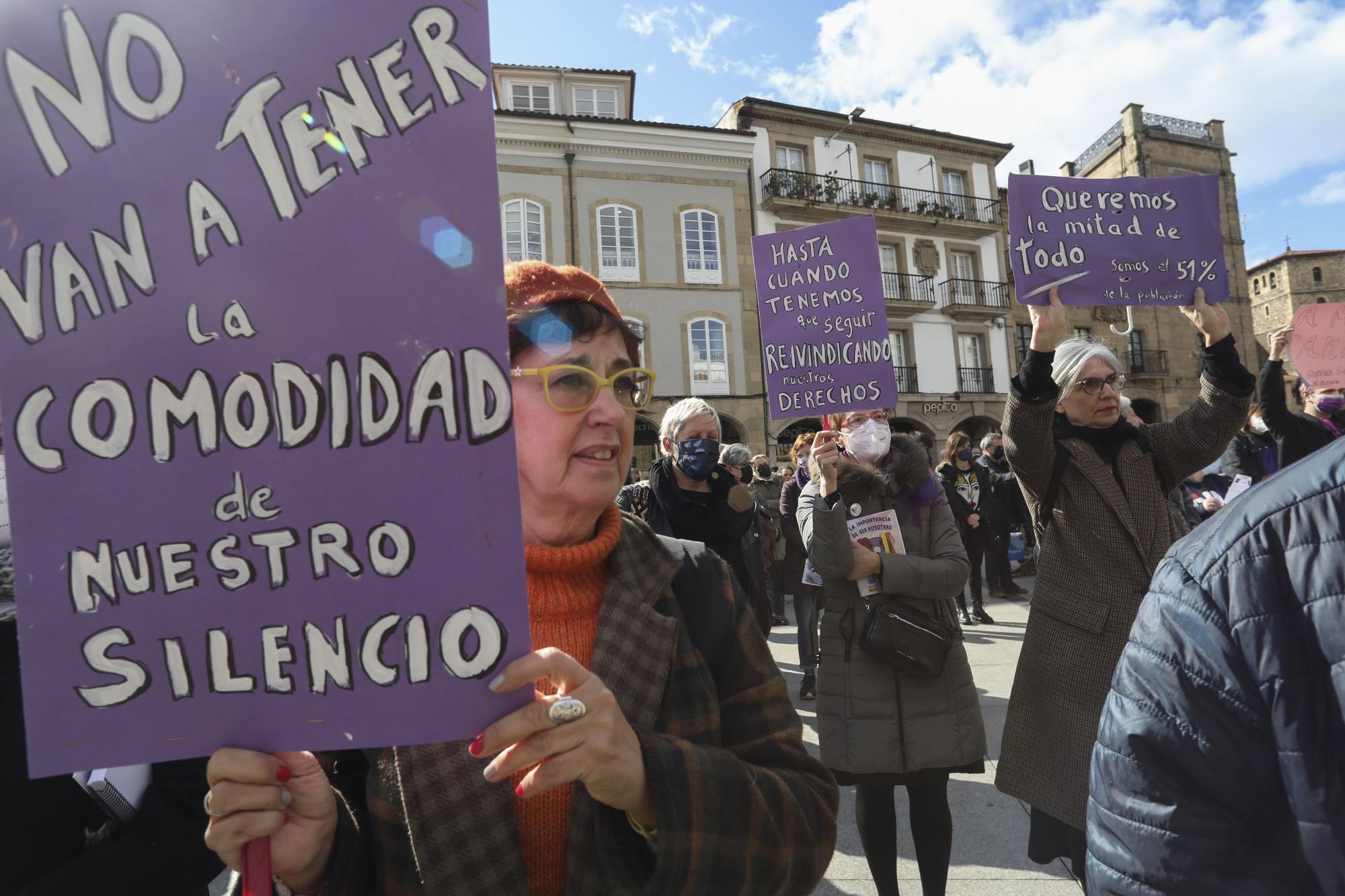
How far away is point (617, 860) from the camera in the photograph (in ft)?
A: 3.54

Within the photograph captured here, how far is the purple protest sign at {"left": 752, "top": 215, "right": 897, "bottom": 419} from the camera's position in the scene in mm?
3711

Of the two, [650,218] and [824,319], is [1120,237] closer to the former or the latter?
[824,319]

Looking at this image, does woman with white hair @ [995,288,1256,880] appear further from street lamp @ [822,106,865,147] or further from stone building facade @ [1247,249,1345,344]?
A: stone building facade @ [1247,249,1345,344]

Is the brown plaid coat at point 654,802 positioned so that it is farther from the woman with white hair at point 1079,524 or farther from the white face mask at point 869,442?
the white face mask at point 869,442

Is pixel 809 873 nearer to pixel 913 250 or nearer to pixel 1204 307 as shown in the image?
pixel 1204 307

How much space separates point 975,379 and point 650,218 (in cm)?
1038

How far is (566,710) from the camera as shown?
91 centimetres

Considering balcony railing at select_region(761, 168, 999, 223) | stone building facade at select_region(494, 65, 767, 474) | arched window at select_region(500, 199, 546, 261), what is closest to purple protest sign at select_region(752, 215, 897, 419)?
stone building facade at select_region(494, 65, 767, 474)

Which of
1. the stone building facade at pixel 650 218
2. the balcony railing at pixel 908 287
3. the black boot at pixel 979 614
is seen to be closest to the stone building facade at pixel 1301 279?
the balcony railing at pixel 908 287

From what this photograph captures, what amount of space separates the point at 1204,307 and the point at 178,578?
10.2 feet

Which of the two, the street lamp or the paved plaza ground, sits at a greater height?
the street lamp

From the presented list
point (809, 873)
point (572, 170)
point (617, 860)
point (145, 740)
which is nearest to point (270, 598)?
point (145, 740)

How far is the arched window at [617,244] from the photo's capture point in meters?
17.9

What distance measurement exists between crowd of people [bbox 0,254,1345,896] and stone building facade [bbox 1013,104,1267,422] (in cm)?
2189
